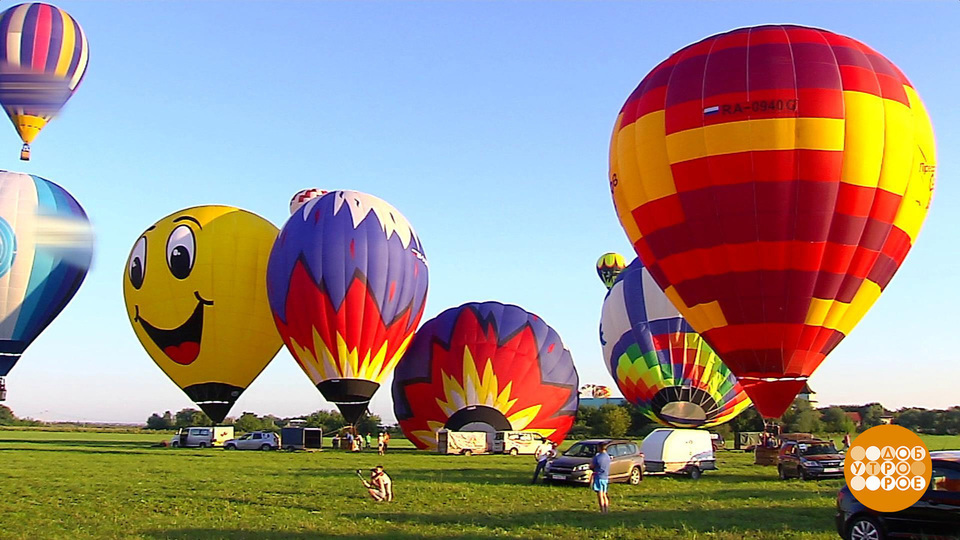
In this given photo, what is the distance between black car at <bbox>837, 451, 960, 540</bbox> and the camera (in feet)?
32.1

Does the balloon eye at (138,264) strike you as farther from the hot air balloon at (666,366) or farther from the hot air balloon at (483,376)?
the hot air balloon at (666,366)

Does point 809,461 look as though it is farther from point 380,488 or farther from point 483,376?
point 483,376

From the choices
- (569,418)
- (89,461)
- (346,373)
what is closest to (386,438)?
(346,373)

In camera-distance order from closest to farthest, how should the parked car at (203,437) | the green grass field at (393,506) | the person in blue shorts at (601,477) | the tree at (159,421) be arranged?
the green grass field at (393,506) → the person in blue shorts at (601,477) → the parked car at (203,437) → the tree at (159,421)

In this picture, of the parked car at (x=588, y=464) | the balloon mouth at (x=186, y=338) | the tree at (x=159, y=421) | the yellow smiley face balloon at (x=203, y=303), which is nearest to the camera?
the parked car at (x=588, y=464)

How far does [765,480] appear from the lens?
20.2 metres

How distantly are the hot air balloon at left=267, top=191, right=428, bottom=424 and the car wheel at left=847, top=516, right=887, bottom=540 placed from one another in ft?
69.4

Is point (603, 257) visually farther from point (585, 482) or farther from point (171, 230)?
point (585, 482)

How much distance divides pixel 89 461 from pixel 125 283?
32.9 ft

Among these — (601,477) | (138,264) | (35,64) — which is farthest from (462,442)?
(35,64)

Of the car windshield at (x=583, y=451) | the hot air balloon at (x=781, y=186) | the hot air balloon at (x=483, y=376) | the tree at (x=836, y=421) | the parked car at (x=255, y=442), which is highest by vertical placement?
the hot air balloon at (x=781, y=186)

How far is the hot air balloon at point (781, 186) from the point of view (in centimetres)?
1822

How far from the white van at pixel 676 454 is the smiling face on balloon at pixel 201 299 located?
58.2 ft

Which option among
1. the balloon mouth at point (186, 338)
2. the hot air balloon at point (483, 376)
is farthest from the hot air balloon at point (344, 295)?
the balloon mouth at point (186, 338)
